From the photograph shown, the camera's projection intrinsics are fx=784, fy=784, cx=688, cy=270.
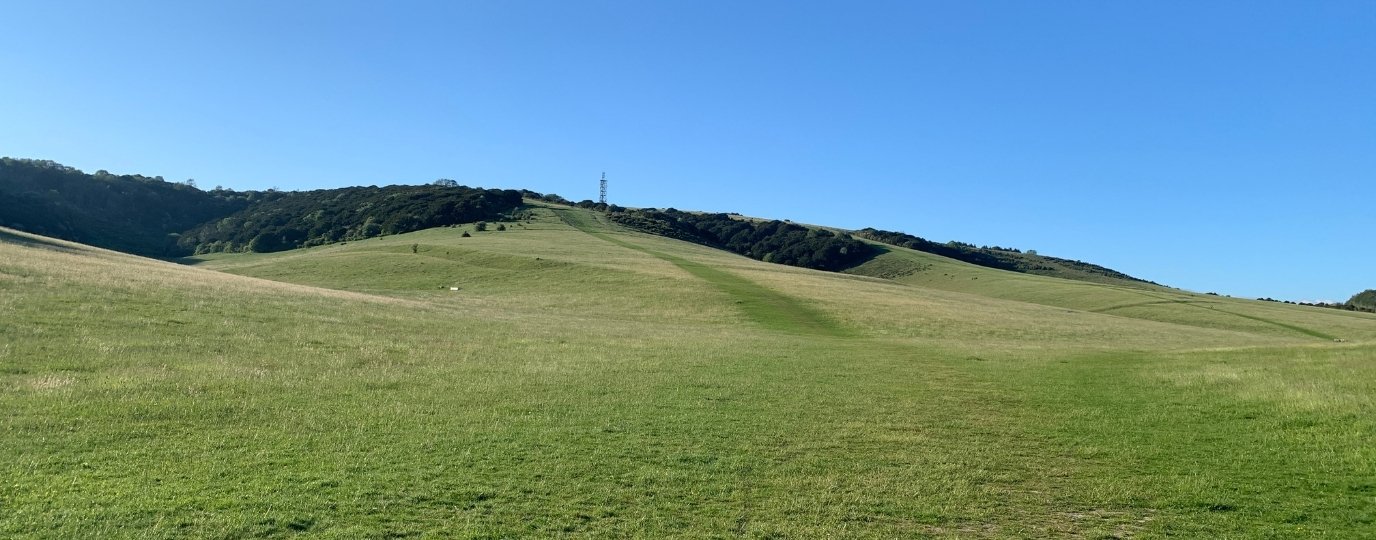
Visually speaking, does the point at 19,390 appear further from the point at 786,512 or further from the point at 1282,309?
the point at 1282,309

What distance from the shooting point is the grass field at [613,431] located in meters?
8.87

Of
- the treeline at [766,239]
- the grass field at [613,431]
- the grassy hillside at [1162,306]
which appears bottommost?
the grass field at [613,431]

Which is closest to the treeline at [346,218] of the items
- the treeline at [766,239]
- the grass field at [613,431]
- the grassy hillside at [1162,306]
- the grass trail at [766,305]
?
the treeline at [766,239]

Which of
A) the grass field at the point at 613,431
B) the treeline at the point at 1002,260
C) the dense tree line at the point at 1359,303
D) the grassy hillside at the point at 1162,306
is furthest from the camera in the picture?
the treeline at the point at 1002,260

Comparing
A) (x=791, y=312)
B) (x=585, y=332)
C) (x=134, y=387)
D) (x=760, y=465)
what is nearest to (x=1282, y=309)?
(x=791, y=312)

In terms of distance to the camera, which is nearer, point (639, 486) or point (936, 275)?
point (639, 486)

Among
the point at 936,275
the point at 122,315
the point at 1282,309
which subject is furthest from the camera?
the point at 936,275

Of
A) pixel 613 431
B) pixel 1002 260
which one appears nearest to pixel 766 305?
pixel 613 431

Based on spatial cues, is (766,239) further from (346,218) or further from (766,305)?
(766,305)

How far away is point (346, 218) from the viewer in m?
146

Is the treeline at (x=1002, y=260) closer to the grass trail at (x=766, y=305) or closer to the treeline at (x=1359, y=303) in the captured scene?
the treeline at (x=1359, y=303)

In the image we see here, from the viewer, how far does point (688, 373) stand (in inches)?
874

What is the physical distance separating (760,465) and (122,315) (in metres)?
22.4

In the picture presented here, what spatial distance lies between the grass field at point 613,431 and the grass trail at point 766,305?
12.6 meters
